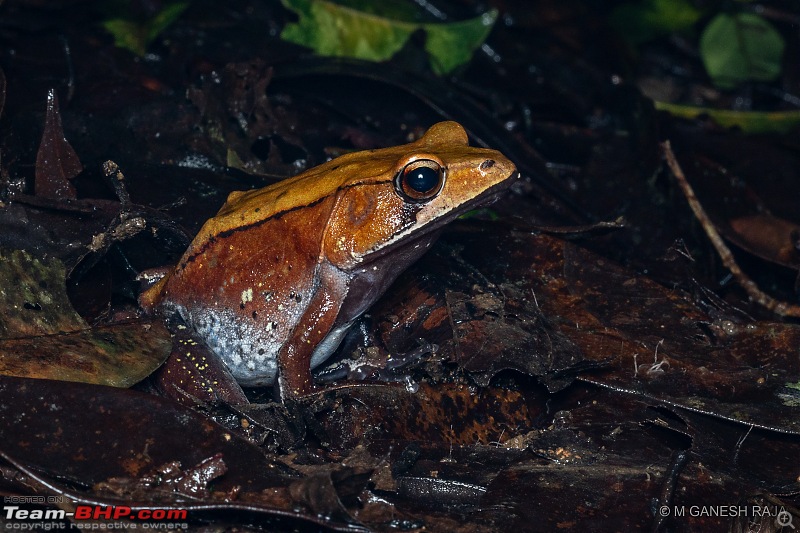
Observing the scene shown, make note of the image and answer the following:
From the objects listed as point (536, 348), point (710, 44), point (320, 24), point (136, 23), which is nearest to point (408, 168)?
point (536, 348)

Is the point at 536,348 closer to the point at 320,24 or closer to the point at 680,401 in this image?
the point at 680,401

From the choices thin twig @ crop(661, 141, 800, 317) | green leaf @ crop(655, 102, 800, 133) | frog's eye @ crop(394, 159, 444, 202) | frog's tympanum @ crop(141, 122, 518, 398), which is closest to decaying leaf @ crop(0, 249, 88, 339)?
frog's tympanum @ crop(141, 122, 518, 398)

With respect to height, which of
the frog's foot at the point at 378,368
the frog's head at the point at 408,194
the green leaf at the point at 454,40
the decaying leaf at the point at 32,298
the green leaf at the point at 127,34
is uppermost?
the green leaf at the point at 127,34

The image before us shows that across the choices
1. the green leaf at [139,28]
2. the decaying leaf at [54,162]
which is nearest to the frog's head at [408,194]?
the decaying leaf at [54,162]

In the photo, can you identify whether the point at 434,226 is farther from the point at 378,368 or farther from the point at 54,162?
the point at 54,162

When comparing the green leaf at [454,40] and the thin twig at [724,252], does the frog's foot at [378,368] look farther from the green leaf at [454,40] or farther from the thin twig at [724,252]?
the green leaf at [454,40]

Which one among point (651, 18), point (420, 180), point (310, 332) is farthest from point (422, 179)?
point (651, 18)
